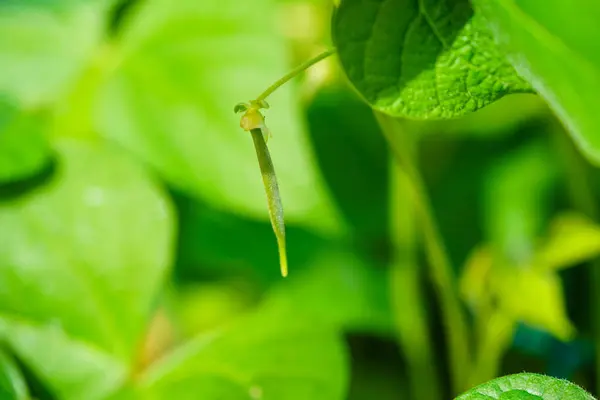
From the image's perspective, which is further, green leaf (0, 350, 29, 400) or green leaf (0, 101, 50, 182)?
green leaf (0, 101, 50, 182)

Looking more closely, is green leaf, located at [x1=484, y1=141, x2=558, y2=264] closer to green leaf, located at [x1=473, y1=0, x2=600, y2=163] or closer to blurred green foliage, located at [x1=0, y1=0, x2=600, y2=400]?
blurred green foliage, located at [x1=0, y1=0, x2=600, y2=400]

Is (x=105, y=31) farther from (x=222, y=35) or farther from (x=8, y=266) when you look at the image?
(x=8, y=266)

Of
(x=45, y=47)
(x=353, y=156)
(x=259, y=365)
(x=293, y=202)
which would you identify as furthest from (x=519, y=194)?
(x=45, y=47)

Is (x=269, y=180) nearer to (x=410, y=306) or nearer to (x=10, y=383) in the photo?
(x=10, y=383)

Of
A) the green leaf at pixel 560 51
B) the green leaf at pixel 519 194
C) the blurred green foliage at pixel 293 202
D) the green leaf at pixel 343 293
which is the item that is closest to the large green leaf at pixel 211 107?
the blurred green foliage at pixel 293 202

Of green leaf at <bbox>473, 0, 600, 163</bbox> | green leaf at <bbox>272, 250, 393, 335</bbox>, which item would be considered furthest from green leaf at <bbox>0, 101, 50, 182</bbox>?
green leaf at <bbox>473, 0, 600, 163</bbox>

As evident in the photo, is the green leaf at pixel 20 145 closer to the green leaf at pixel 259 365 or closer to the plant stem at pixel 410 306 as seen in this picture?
the green leaf at pixel 259 365
